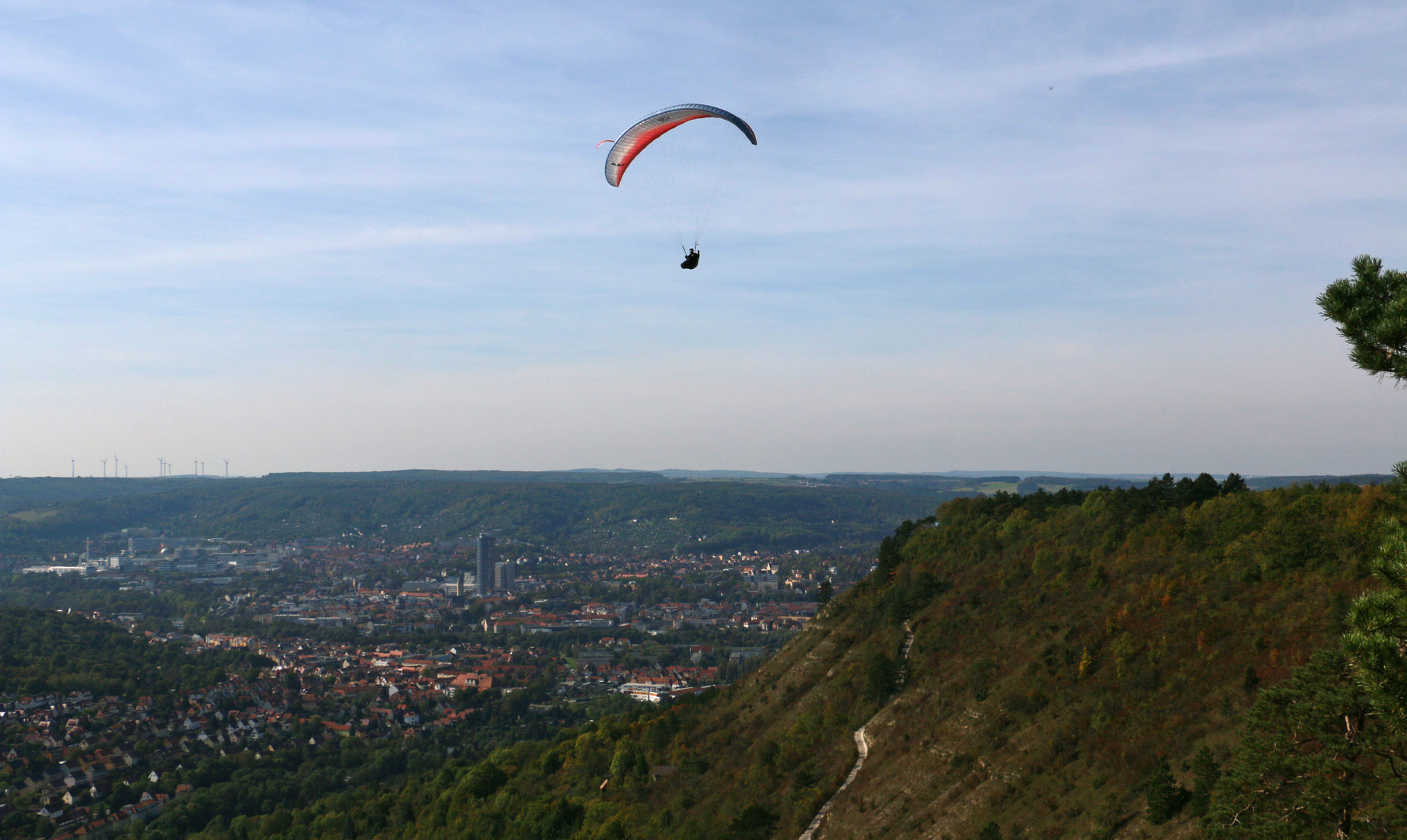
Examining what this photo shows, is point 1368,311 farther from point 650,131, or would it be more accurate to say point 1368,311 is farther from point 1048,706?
point 650,131

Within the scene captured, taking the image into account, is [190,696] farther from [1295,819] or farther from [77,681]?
[1295,819]

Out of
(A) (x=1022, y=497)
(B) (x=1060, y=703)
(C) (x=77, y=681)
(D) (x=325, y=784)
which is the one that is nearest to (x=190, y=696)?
(C) (x=77, y=681)

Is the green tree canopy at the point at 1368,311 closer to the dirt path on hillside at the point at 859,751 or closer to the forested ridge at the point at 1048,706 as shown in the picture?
the forested ridge at the point at 1048,706

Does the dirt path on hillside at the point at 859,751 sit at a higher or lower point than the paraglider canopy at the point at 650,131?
lower

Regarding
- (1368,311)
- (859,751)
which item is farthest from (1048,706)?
(1368,311)

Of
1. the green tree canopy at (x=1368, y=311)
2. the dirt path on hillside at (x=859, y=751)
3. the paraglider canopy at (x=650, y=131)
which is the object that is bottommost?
the dirt path on hillside at (x=859, y=751)

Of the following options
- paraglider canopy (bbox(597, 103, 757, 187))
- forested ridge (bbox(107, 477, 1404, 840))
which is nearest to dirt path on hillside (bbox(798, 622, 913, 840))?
forested ridge (bbox(107, 477, 1404, 840))

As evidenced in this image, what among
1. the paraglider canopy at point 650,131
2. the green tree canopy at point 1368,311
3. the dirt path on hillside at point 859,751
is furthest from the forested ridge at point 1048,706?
the paraglider canopy at point 650,131
